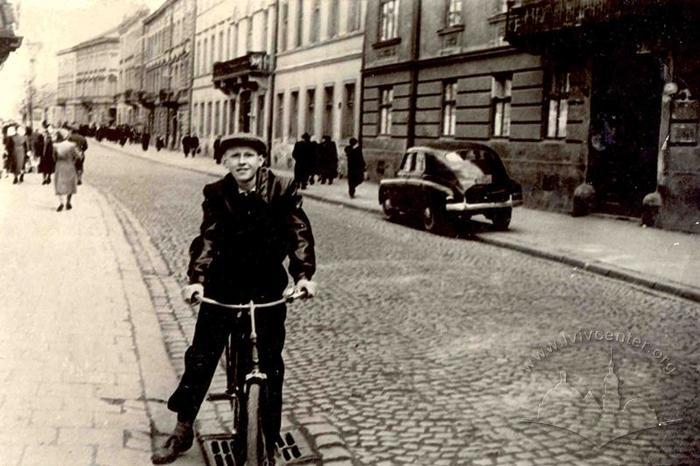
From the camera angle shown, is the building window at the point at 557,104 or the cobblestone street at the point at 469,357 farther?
the building window at the point at 557,104

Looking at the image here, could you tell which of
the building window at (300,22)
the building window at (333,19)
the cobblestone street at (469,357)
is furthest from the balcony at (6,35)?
the building window at (300,22)

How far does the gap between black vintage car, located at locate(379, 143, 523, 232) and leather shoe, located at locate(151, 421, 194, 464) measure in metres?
13.4

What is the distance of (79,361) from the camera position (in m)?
6.62

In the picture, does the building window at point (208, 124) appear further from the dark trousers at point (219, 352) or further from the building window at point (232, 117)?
the dark trousers at point (219, 352)

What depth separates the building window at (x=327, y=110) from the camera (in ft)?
124

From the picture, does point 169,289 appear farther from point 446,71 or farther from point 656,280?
point 446,71

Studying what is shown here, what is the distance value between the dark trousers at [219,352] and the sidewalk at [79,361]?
1.22 feet

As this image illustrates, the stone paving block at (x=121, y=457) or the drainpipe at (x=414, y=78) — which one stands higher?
the drainpipe at (x=414, y=78)

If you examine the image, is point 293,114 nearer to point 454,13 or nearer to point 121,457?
point 454,13

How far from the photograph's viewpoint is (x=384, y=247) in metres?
15.3

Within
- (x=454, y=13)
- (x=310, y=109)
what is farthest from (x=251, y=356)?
(x=310, y=109)

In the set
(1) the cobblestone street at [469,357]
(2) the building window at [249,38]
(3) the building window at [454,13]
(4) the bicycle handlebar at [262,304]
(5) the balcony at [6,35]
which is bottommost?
(1) the cobblestone street at [469,357]

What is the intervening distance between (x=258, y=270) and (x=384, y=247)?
11.0m

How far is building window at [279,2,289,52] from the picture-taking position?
4200 centimetres
